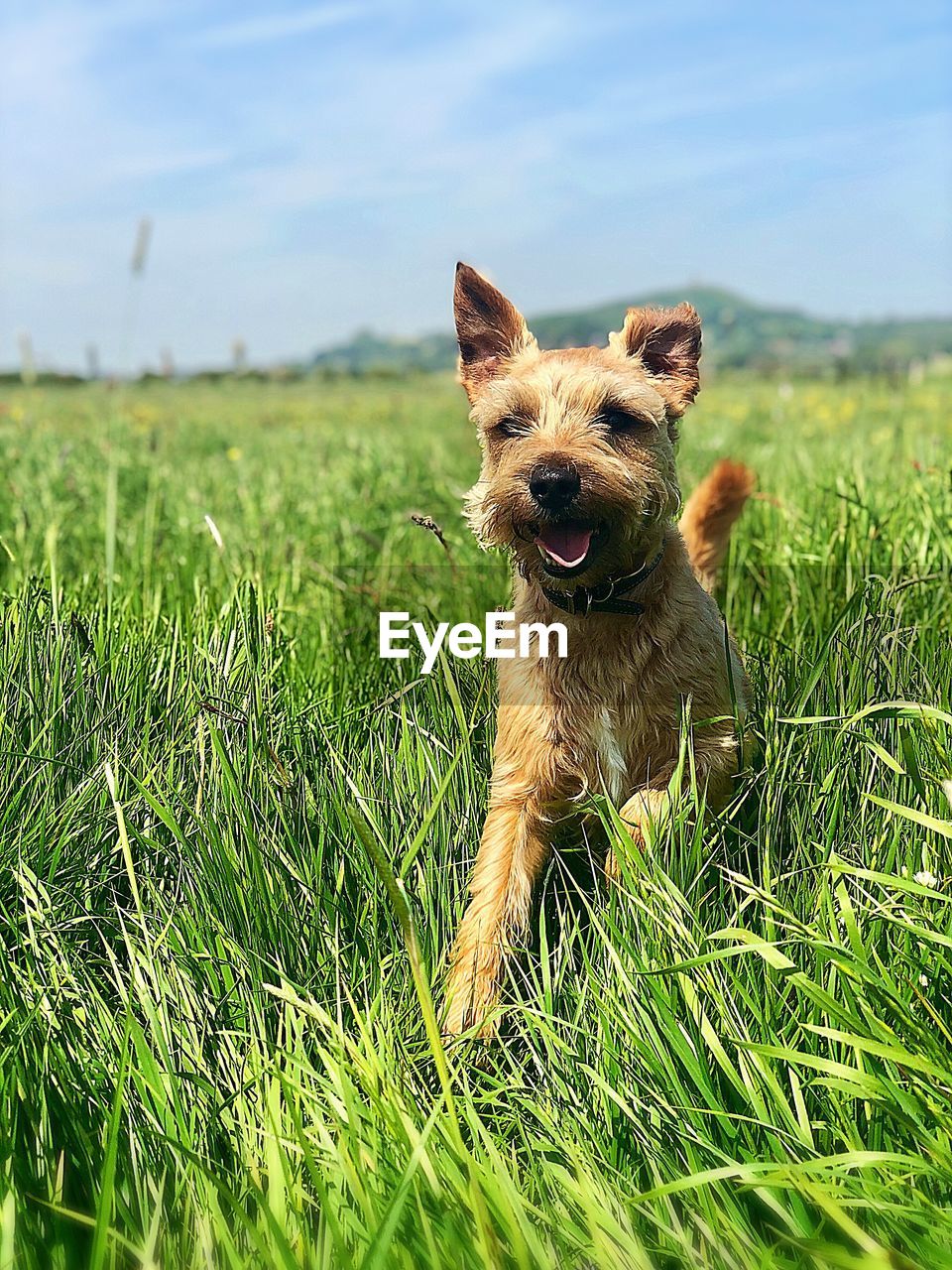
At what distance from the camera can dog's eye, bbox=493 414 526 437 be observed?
2666 millimetres

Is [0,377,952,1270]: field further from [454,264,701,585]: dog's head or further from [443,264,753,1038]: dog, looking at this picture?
[454,264,701,585]: dog's head

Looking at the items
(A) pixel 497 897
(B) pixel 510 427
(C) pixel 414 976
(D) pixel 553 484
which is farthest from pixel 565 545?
(C) pixel 414 976

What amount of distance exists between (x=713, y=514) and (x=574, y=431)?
3.67 ft

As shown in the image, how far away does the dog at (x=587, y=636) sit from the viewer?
7.96 feet

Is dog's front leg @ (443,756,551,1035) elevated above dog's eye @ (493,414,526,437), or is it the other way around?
dog's eye @ (493,414,526,437)

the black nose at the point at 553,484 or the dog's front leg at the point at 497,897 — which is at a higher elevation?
the black nose at the point at 553,484

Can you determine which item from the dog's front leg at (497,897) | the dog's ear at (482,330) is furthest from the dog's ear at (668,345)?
the dog's front leg at (497,897)

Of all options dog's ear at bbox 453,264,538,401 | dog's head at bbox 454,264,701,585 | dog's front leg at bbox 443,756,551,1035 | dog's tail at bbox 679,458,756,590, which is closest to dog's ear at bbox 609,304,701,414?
dog's head at bbox 454,264,701,585

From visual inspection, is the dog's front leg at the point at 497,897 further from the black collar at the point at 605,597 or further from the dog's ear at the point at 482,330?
the dog's ear at the point at 482,330

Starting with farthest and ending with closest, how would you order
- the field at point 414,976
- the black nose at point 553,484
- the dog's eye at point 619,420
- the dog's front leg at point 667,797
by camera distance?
the dog's eye at point 619,420 → the black nose at point 553,484 → the dog's front leg at point 667,797 → the field at point 414,976

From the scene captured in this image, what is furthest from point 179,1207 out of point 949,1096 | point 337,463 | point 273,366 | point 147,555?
point 273,366

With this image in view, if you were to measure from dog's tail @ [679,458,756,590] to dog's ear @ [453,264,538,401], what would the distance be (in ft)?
3.15

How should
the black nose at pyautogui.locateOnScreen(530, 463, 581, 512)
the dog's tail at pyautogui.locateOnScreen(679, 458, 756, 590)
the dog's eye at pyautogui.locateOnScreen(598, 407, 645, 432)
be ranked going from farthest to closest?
the dog's tail at pyautogui.locateOnScreen(679, 458, 756, 590)
the dog's eye at pyautogui.locateOnScreen(598, 407, 645, 432)
the black nose at pyautogui.locateOnScreen(530, 463, 581, 512)

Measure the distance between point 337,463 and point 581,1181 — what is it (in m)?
6.33
